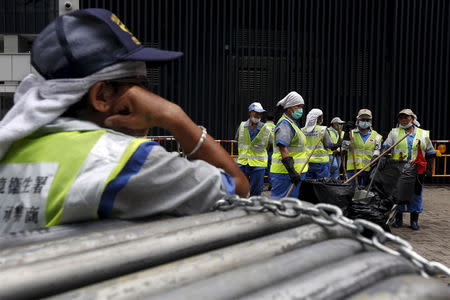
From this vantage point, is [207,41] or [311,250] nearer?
[311,250]

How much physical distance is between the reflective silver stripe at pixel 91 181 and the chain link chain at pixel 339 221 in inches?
12.5

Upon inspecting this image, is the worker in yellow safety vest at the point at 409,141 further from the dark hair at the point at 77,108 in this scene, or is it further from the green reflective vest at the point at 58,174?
the green reflective vest at the point at 58,174

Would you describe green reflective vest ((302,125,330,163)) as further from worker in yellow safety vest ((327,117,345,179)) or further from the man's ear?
the man's ear

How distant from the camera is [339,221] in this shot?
1096 millimetres

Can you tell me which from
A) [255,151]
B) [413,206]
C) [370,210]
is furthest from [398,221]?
[255,151]

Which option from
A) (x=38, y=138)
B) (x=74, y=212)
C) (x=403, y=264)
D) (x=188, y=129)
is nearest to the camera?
(x=403, y=264)

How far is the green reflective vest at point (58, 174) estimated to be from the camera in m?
1.17

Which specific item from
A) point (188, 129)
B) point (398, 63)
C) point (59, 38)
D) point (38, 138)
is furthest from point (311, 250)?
point (398, 63)

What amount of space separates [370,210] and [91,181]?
17.4ft

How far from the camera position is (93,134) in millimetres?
1271

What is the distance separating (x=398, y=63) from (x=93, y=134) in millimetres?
12626

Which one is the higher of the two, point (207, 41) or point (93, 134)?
point (207, 41)

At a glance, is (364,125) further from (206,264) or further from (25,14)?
(25,14)

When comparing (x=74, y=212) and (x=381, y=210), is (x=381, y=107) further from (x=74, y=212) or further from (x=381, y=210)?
(x=74, y=212)
